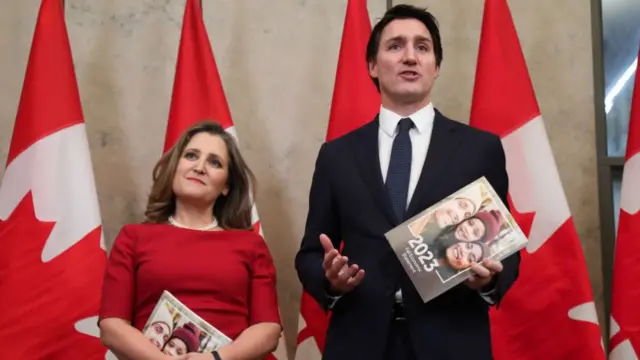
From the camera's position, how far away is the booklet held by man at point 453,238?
1252mm

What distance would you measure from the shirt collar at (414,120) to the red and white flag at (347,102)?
2.04 ft

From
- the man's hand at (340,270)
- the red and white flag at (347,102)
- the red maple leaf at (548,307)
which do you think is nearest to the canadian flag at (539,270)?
the red maple leaf at (548,307)

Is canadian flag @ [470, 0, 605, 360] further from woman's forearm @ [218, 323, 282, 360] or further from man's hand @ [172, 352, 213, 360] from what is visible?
man's hand @ [172, 352, 213, 360]

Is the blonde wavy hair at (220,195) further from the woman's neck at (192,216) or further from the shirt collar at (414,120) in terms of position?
the shirt collar at (414,120)

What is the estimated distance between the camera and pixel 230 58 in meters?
2.62

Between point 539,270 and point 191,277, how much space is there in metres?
1.09

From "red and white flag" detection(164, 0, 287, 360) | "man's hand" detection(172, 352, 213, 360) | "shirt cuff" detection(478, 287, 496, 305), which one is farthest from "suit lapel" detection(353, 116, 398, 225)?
"red and white flag" detection(164, 0, 287, 360)

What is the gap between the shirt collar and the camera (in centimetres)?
151

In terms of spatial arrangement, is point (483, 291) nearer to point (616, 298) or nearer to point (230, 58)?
point (616, 298)

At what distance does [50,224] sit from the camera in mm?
1978

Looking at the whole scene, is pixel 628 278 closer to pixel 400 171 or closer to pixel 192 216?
pixel 400 171

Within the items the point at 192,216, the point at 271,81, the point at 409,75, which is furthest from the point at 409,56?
the point at 271,81

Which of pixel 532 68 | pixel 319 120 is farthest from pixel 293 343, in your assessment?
pixel 532 68

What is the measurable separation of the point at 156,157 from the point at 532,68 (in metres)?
1.54
